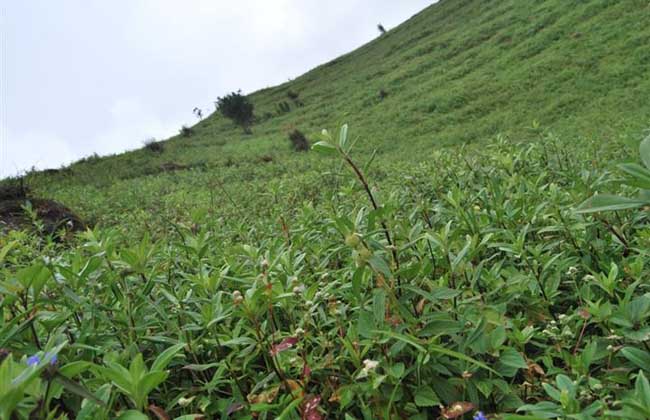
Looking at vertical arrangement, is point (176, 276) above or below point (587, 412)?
above

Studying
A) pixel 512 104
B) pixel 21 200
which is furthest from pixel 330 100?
pixel 21 200

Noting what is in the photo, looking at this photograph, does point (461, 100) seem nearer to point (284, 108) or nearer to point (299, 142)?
point (299, 142)

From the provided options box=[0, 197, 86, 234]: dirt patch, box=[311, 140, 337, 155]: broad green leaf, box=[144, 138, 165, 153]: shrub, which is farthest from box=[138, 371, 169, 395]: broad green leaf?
box=[144, 138, 165, 153]: shrub

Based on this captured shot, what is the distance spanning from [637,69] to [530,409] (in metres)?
16.7

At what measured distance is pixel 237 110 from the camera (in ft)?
98.9

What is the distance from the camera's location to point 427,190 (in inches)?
120

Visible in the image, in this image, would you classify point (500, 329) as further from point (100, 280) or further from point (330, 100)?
point (330, 100)

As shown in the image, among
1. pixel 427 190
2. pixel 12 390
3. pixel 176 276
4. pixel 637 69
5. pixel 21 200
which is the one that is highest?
pixel 21 200

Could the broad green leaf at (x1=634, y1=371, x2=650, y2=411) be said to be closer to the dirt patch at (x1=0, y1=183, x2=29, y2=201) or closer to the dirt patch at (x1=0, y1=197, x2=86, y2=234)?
the dirt patch at (x1=0, y1=197, x2=86, y2=234)

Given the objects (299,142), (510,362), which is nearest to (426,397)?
(510,362)

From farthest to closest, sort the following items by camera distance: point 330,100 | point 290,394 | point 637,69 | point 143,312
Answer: point 330,100
point 637,69
point 143,312
point 290,394

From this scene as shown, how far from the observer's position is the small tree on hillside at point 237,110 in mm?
30016

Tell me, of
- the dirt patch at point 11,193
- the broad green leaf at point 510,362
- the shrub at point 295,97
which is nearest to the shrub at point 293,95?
the shrub at point 295,97

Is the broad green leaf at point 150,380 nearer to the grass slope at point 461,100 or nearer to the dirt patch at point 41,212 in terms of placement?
the dirt patch at point 41,212
